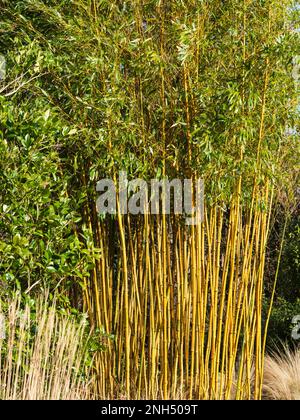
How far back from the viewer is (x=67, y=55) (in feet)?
13.7

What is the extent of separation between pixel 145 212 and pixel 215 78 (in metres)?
0.84

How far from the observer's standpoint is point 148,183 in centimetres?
419

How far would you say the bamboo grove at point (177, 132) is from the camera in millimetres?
3938

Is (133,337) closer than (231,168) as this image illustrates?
No

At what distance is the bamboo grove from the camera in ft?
12.9

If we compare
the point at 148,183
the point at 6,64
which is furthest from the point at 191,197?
the point at 6,64

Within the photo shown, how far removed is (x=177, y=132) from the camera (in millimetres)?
4086

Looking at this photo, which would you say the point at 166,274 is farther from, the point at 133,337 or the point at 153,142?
the point at 153,142

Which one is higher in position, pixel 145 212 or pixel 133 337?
pixel 145 212

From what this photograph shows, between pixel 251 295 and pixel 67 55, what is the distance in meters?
1.76
